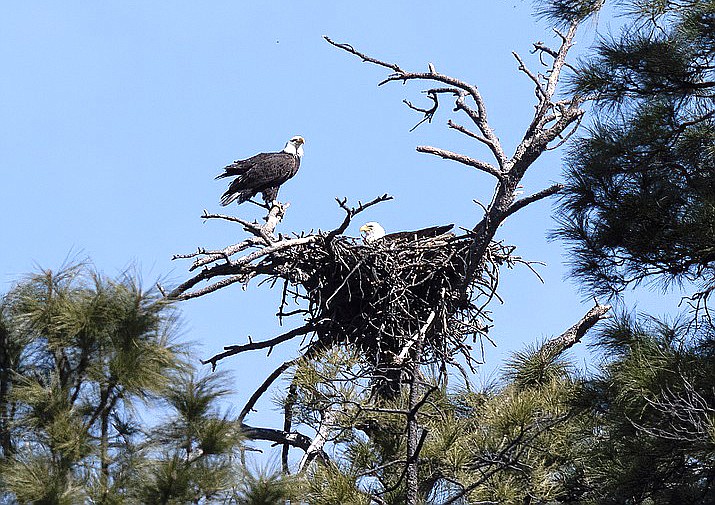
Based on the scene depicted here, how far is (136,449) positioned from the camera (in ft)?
14.8

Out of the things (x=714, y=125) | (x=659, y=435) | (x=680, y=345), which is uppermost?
(x=714, y=125)

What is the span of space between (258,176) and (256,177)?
0.9 inches

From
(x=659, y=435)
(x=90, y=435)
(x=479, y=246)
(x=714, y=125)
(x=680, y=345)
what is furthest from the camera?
(x=479, y=246)

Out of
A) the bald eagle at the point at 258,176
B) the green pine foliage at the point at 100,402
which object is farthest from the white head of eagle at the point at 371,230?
the green pine foliage at the point at 100,402

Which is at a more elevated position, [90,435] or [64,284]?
[64,284]

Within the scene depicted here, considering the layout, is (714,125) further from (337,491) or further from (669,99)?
(337,491)

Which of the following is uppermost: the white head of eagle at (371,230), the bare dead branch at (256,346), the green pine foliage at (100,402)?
the white head of eagle at (371,230)

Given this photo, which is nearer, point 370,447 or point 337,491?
point 337,491

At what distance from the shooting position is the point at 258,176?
30.9 ft

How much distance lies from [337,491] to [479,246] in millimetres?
2514

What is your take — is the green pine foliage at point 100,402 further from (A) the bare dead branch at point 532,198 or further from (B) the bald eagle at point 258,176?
(B) the bald eagle at point 258,176

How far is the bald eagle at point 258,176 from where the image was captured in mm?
9336

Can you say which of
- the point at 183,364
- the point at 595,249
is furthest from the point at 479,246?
the point at 183,364

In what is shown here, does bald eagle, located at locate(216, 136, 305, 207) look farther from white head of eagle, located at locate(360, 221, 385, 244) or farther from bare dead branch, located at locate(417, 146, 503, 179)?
bare dead branch, located at locate(417, 146, 503, 179)
